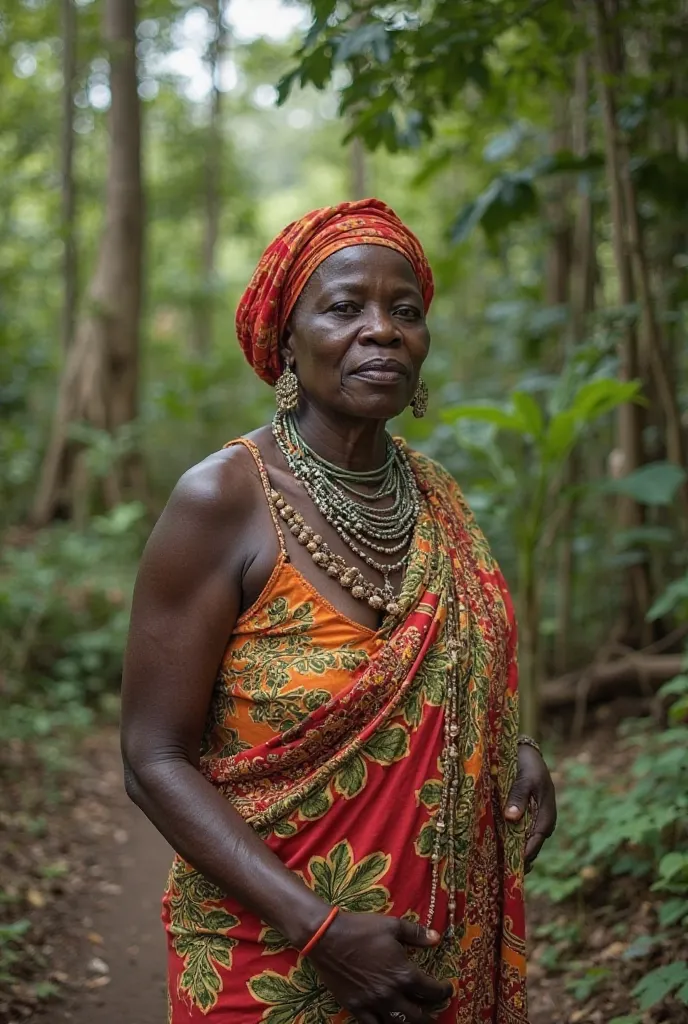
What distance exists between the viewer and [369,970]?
163cm

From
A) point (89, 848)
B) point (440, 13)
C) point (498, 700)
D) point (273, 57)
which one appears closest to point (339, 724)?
point (498, 700)

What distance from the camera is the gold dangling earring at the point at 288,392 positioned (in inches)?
80.1

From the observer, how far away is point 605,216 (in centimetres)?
586

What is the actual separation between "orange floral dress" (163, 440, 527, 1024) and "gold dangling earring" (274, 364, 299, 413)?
0.99ft

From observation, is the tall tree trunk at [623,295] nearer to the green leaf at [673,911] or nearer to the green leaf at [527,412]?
the green leaf at [527,412]

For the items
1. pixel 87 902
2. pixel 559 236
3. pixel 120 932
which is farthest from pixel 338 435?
pixel 559 236

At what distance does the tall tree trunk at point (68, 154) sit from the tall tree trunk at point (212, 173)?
3.15m

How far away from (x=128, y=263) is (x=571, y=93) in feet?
18.0

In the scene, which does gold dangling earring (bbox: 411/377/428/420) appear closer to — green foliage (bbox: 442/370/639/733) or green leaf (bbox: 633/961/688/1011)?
green leaf (bbox: 633/961/688/1011)

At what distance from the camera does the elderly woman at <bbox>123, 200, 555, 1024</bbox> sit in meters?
1.73

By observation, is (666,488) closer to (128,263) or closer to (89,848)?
(89,848)

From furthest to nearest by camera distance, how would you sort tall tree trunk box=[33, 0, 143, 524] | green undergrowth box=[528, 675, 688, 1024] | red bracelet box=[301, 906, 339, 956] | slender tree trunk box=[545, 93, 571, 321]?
1. tall tree trunk box=[33, 0, 143, 524]
2. slender tree trunk box=[545, 93, 571, 321]
3. green undergrowth box=[528, 675, 688, 1024]
4. red bracelet box=[301, 906, 339, 956]

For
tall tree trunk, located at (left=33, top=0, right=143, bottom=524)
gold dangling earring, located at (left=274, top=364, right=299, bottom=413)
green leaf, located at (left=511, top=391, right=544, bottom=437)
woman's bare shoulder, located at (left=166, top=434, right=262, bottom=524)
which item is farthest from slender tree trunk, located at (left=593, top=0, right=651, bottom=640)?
tall tree trunk, located at (left=33, top=0, right=143, bottom=524)

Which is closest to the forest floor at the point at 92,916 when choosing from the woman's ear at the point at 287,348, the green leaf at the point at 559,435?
the green leaf at the point at 559,435
